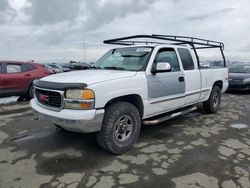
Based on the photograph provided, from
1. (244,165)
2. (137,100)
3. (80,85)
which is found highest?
(80,85)

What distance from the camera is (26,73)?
935 cm

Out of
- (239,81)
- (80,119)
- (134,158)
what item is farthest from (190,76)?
(239,81)

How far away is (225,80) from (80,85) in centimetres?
535

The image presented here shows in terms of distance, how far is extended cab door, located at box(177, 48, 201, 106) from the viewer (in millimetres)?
5531

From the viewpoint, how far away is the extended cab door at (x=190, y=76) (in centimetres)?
553

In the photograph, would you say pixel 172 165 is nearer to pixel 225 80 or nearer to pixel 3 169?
pixel 3 169

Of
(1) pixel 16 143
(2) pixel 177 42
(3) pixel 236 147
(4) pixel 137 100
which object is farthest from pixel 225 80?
(1) pixel 16 143

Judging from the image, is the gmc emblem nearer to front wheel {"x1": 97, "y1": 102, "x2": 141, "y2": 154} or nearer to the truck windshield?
front wheel {"x1": 97, "y1": 102, "x2": 141, "y2": 154}

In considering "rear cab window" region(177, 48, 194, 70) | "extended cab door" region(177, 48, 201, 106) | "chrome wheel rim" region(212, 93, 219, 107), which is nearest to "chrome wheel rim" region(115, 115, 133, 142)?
"extended cab door" region(177, 48, 201, 106)

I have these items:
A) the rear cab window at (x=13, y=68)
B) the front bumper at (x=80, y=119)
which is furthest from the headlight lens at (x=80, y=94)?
the rear cab window at (x=13, y=68)

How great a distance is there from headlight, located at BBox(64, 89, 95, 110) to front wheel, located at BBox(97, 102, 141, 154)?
39 cm

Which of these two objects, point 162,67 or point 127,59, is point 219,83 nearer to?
point 162,67

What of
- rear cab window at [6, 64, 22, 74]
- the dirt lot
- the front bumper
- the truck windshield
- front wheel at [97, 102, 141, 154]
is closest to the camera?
the dirt lot

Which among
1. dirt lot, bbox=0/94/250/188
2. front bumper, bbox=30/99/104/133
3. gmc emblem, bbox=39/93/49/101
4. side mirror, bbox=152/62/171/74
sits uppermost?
side mirror, bbox=152/62/171/74
